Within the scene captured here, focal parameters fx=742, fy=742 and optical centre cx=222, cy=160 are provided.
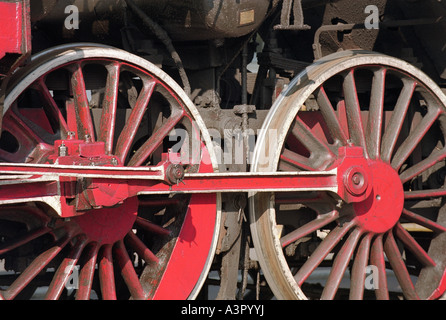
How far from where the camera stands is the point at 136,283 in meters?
3.88

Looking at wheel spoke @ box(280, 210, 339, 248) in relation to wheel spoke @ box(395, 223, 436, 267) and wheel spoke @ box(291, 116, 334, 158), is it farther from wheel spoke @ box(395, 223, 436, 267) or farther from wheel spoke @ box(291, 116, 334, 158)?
wheel spoke @ box(395, 223, 436, 267)

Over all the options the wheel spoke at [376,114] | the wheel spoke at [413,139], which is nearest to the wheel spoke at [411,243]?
the wheel spoke at [413,139]

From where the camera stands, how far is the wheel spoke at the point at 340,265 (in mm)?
4238

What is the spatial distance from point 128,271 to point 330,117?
1473 millimetres

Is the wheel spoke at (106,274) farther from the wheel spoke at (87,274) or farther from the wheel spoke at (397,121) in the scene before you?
the wheel spoke at (397,121)

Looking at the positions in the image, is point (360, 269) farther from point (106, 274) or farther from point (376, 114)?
point (106, 274)

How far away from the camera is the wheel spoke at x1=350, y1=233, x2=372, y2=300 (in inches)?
170

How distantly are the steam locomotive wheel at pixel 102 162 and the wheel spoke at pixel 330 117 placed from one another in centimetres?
75

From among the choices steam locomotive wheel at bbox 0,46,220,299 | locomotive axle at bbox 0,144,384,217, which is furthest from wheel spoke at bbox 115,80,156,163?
locomotive axle at bbox 0,144,384,217

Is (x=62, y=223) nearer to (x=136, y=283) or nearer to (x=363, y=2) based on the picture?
(x=136, y=283)

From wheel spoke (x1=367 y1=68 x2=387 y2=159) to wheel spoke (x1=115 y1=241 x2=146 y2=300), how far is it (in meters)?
1.59

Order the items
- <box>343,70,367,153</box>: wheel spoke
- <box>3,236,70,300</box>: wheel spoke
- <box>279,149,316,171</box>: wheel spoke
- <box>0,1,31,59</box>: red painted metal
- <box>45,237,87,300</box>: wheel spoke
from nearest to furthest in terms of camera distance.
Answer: <box>0,1,31,59</box>: red painted metal → <box>3,236,70,300</box>: wheel spoke → <box>45,237,87,300</box>: wheel spoke → <box>279,149,316,171</box>: wheel spoke → <box>343,70,367,153</box>: wheel spoke

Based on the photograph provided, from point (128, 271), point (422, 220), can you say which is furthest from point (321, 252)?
point (128, 271)
